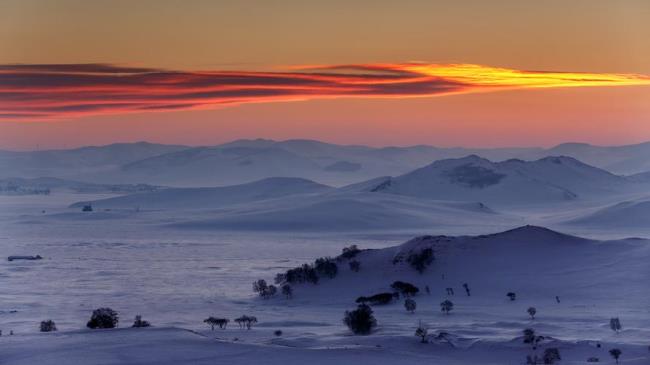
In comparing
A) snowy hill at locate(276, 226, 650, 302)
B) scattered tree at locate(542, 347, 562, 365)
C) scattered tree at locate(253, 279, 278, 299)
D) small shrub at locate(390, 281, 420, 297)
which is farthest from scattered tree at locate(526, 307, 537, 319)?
scattered tree at locate(253, 279, 278, 299)

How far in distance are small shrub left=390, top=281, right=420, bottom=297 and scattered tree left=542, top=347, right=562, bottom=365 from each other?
30.0 metres

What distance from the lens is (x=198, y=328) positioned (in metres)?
62.1

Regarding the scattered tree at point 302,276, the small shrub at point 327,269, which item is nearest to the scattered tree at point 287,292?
the scattered tree at point 302,276

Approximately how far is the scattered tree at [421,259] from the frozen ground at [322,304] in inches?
27.7

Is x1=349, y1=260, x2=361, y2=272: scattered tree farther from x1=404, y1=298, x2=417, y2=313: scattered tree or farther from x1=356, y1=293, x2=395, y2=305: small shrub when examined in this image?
x1=404, y1=298, x2=417, y2=313: scattered tree

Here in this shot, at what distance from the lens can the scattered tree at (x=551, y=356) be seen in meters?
45.8

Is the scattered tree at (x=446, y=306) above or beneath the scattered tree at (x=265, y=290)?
beneath

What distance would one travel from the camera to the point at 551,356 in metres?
46.5

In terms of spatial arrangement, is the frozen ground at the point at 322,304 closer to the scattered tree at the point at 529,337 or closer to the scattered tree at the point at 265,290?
the scattered tree at the point at 529,337

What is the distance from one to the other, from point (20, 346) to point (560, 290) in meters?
44.1

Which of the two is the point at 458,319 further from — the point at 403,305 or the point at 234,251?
the point at 234,251

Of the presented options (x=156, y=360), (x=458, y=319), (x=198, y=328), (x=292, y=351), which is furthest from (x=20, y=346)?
(x=458, y=319)

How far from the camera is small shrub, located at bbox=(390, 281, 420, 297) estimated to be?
77.9 metres

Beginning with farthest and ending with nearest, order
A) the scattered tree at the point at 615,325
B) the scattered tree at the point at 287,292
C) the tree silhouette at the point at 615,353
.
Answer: the scattered tree at the point at 287,292 < the scattered tree at the point at 615,325 < the tree silhouette at the point at 615,353
